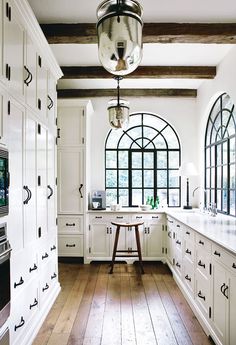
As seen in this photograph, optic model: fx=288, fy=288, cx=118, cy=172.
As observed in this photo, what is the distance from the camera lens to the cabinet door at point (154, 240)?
4781 millimetres

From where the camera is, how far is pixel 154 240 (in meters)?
4.80

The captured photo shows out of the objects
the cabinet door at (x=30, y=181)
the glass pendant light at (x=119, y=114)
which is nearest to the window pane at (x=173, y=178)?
the glass pendant light at (x=119, y=114)

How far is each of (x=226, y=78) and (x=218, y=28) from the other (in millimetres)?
960

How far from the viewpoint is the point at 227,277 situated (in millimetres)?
2141

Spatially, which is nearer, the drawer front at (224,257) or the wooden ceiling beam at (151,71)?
the drawer front at (224,257)

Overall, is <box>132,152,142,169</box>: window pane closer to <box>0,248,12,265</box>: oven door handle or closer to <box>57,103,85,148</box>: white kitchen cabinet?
<box>57,103,85,148</box>: white kitchen cabinet

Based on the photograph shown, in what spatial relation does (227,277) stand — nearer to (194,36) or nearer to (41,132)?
(41,132)

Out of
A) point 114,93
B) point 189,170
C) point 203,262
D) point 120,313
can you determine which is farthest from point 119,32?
point 114,93

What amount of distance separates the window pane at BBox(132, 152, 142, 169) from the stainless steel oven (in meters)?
3.76

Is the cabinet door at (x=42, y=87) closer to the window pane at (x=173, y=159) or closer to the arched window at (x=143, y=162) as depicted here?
the arched window at (x=143, y=162)

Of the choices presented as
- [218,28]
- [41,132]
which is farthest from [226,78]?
[41,132]

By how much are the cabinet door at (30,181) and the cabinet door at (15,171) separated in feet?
0.33

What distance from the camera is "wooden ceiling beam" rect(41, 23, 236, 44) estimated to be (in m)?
2.98

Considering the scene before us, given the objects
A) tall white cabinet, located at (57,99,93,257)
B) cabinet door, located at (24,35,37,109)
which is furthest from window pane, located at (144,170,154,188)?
cabinet door, located at (24,35,37,109)
